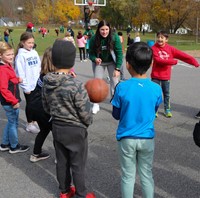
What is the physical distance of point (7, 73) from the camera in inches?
152

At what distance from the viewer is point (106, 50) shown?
591 centimetres

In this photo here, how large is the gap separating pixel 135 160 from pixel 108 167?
3.82ft

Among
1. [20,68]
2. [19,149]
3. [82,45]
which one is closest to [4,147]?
[19,149]

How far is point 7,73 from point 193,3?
43.6 metres

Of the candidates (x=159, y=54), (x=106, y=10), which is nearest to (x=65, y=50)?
(x=159, y=54)

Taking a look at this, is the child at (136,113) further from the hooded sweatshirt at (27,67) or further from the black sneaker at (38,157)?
the hooded sweatshirt at (27,67)

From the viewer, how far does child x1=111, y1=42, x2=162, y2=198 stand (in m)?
2.52

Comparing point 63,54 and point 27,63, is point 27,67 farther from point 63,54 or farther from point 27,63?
point 63,54

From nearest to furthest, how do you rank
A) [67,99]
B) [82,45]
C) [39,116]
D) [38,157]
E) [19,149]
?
1. [67,99]
2. [39,116]
3. [38,157]
4. [19,149]
5. [82,45]

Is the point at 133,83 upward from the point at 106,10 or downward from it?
downward

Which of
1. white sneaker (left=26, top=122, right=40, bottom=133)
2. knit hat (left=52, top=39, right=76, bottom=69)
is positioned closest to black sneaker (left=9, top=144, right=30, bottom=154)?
white sneaker (left=26, top=122, right=40, bottom=133)

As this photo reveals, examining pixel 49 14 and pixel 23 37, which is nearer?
pixel 23 37

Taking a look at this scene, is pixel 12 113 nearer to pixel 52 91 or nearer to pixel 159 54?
pixel 52 91

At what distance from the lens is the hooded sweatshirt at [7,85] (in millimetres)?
3812
